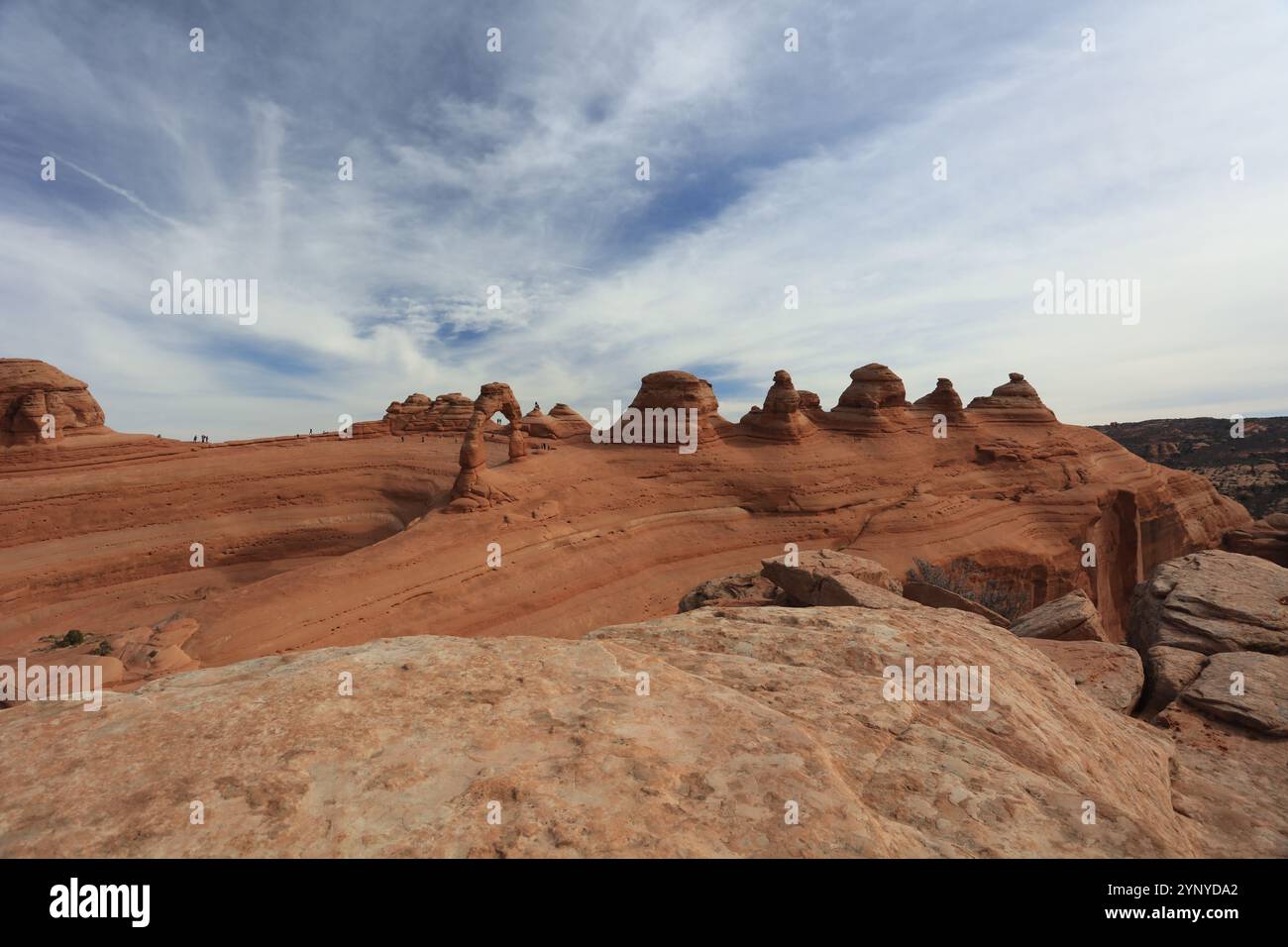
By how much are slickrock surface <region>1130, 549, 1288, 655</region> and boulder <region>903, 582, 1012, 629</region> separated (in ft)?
6.08

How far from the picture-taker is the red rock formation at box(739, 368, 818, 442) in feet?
Answer: 88.7

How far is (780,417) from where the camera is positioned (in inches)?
1074

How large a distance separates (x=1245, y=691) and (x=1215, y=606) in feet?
9.37

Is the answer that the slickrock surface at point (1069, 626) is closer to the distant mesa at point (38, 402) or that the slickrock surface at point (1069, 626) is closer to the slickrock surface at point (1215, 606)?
the slickrock surface at point (1215, 606)

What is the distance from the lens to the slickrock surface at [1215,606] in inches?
283

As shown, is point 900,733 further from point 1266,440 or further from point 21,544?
point 1266,440

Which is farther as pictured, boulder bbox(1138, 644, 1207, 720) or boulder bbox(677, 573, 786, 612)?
boulder bbox(677, 573, 786, 612)

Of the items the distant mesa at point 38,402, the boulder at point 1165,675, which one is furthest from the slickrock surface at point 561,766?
the distant mesa at point 38,402

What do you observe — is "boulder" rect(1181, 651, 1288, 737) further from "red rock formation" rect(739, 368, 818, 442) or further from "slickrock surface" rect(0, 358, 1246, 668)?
"red rock formation" rect(739, 368, 818, 442)

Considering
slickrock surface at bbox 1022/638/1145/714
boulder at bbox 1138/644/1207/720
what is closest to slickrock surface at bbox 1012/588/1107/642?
Result: slickrock surface at bbox 1022/638/1145/714

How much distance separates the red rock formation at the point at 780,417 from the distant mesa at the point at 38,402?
1127 inches

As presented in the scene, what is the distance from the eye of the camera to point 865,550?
2220 cm
